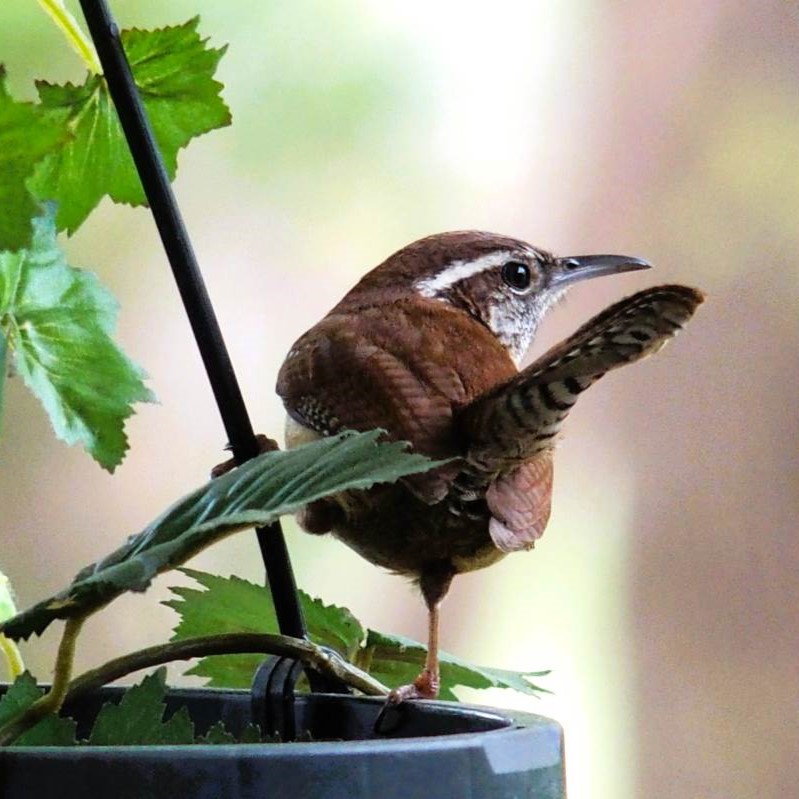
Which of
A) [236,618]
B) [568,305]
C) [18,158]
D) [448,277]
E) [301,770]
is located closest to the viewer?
[301,770]

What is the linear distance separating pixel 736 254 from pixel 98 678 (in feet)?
5.88

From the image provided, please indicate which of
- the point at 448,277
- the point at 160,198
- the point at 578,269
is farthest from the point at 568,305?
the point at 160,198

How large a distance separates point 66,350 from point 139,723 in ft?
0.96

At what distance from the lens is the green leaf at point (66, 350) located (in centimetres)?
73

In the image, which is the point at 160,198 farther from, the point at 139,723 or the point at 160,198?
the point at 139,723

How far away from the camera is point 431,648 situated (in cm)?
85

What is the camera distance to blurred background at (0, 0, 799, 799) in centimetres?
203

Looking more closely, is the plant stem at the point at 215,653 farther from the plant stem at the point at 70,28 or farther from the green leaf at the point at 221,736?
the plant stem at the point at 70,28

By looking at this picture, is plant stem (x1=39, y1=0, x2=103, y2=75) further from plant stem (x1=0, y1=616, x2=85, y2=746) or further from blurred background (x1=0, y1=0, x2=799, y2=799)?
blurred background (x1=0, y1=0, x2=799, y2=799)

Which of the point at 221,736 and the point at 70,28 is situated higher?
A: the point at 70,28

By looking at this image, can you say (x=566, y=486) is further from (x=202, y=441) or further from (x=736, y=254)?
(x=202, y=441)

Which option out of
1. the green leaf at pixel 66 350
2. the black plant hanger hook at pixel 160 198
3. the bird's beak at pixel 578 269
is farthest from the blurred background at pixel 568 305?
the black plant hanger hook at pixel 160 198

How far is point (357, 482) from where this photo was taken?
0.49 metres

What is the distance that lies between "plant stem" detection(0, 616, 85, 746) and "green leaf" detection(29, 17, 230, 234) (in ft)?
1.18
